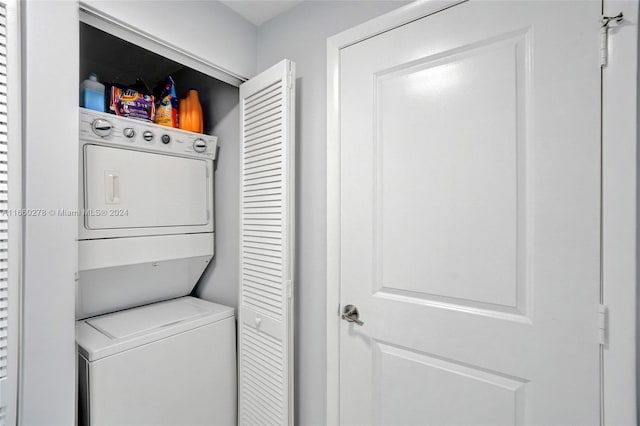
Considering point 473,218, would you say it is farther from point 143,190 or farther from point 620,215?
point 143,190

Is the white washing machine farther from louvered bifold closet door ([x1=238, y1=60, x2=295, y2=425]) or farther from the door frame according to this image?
the door frame

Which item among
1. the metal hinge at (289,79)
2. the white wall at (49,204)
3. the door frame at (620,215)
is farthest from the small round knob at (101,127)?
the door frame at (620,215)

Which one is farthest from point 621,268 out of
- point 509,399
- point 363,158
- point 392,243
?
point 363,158

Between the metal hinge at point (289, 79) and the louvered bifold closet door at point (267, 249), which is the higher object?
the metal hinge at point (289, 79)

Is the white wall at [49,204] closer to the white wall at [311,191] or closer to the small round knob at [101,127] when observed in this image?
the small round knob at [101,127]

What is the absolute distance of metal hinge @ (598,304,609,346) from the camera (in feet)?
3.21

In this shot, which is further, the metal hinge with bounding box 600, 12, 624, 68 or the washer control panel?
the washer control panel

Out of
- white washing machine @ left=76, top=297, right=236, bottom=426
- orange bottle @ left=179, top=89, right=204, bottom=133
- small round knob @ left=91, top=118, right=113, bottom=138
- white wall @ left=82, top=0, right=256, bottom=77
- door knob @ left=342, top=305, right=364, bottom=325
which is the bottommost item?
white washing machine @ left=76, top=297, right=236, bottom=426

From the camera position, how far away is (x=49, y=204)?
1175 mm

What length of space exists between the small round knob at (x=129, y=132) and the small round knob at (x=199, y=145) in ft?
1.21

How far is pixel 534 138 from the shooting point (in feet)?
3.61

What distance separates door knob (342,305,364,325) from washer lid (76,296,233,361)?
0.83m

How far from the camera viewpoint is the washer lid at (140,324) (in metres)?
1.50

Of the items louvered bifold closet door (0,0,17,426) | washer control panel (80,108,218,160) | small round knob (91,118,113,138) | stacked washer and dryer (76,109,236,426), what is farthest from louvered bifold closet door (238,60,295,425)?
louvered bifold closet door (0,0,17,426)
